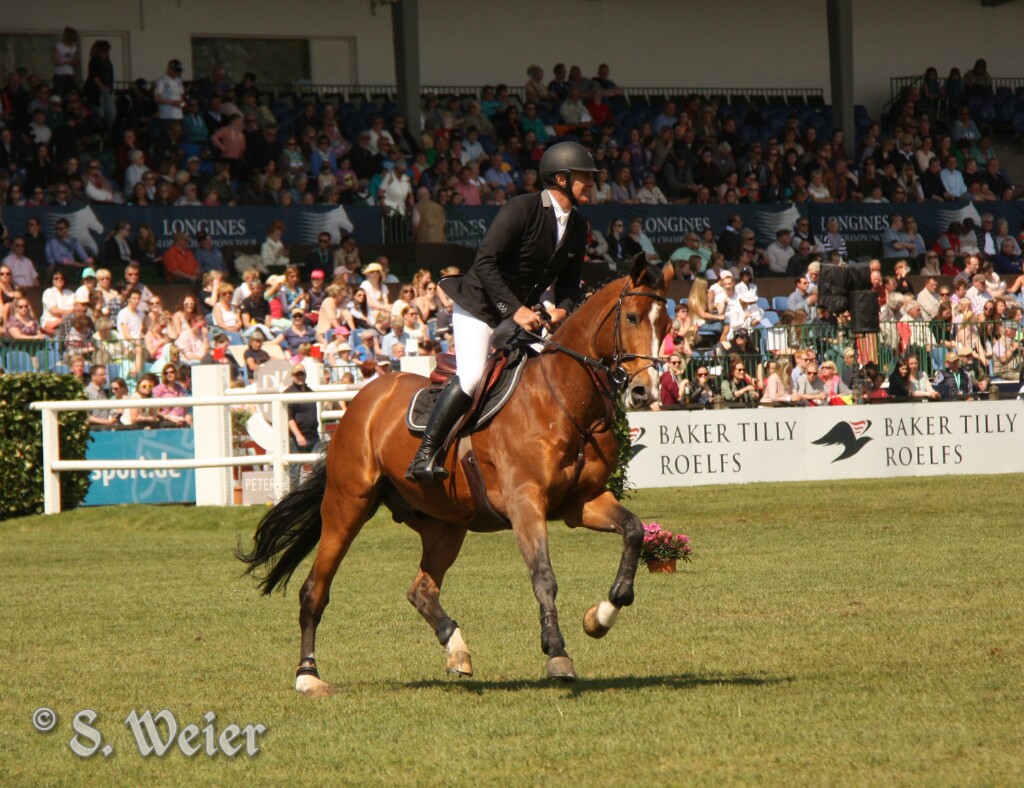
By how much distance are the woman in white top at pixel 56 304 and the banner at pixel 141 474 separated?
2275 mm

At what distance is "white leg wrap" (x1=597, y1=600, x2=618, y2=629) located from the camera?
22.4ft

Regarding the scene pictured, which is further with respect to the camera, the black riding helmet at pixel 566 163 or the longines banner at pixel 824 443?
the longines banner at pixel 824 443

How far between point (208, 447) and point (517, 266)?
33.9 ft

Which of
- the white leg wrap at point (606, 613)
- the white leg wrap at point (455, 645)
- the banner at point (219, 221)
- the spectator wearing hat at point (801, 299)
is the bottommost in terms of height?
the white leg wrap at point (455, 645)

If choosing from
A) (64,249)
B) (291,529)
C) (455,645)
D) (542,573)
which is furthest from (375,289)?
(542,573)

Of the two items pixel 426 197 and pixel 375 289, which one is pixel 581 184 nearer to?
pixel 375 289

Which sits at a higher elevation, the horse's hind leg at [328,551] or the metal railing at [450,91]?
the metal railing at [450,91]

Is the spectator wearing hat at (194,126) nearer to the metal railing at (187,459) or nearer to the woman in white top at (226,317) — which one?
the woman in white top at (226,317)

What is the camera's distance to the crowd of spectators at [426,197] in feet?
64.7

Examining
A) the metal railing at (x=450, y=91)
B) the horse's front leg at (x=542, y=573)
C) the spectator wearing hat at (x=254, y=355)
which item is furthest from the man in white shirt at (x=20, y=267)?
the horse's front leg at (x=542, y=573)

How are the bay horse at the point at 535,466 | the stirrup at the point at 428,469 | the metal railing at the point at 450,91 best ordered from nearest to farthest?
1. the bay horse at the point at 535,466
2. the stirrup at the point at 428,469
3. the metal railing at the point at 450,91

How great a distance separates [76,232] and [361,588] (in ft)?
41.3

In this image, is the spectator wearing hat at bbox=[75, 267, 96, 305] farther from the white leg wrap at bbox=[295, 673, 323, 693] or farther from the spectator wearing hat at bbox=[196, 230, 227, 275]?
the white leg wrap at bbox=[295, 673, 323, 693]

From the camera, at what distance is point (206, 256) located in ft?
75.3
